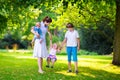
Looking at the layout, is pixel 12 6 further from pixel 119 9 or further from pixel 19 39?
pixel 19 39

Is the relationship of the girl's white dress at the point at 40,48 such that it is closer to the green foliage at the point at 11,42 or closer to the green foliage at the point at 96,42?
the green foliage at the point at 96,42

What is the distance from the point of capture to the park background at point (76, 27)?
14.3 meters

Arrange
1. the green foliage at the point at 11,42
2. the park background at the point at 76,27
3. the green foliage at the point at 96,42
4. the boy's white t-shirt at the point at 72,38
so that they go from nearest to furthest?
1. the park background at the point at 76,27
2. the boy's white t-shirt at the point at 72,38
3. the green foliage at the point at 96,42
4. the green foliage at the point at 11,42

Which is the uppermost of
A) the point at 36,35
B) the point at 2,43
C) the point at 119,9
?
the point at 119,9

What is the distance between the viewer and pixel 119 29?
1891cm

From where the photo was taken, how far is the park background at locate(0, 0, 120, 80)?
14.3 metres

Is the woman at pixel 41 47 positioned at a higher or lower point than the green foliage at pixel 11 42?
higher

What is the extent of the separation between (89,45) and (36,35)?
36.0 m

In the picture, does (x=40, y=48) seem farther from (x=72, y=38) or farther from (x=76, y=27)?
(x=76, y=27)

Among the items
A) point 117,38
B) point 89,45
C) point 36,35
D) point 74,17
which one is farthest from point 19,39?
point 36,35

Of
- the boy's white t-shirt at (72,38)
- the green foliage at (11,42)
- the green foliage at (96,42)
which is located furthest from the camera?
the green foliage at (11,42)

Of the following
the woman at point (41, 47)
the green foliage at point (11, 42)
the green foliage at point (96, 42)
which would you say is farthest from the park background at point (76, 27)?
the green foliage at point (11, 42)

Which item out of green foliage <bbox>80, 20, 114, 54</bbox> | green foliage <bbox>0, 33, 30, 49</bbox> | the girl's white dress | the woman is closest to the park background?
green foliage <bbox>80, 20, 114, 54</bbox>

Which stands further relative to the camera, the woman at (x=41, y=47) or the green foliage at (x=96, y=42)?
the green foliage at (x=96, y=42)
